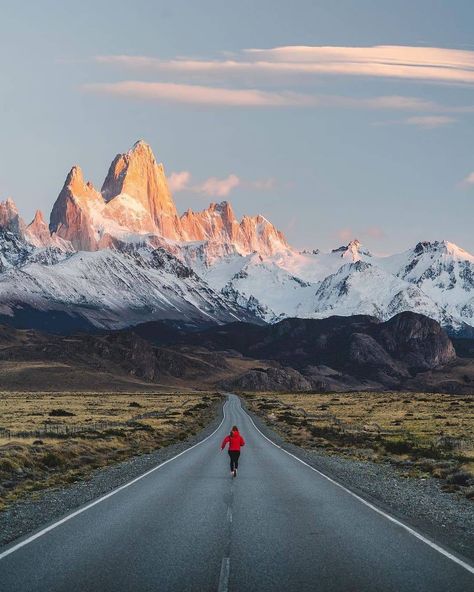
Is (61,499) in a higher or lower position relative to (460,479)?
lower

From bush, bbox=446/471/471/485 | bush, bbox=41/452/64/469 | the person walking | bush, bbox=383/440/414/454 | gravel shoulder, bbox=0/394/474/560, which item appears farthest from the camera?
bush, bbox=383/440/414/454

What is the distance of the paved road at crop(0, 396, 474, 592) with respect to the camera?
1367 centimetres

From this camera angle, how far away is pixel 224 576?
14.1 metres

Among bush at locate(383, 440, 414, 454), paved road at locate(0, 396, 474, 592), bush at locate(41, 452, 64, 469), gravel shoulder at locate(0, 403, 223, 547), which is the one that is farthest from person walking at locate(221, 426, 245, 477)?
bush at locate(383, 440, 414, 454)

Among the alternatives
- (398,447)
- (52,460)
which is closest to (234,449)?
(52,460)

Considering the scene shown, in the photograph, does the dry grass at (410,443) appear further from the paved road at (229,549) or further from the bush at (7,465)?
the bush at (7,465)

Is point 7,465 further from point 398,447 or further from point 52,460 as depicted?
point 398,447

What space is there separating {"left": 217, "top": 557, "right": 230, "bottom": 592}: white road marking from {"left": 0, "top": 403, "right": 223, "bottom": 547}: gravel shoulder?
5401 millimetres

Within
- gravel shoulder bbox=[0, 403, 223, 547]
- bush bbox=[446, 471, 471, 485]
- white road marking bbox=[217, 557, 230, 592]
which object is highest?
bush bbox=[446, 471, 471, 485]

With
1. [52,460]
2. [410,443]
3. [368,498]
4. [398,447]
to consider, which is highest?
[410,443]

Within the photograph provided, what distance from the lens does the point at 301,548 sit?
16750 millimetres

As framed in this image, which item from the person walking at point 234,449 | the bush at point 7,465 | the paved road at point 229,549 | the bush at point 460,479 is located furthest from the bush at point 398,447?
the bush at point 7,465

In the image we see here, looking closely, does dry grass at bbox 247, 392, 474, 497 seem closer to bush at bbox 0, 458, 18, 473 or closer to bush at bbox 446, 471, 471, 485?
bush at bbox 446, 471, 471, 485

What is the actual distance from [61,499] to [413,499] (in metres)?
11.8
